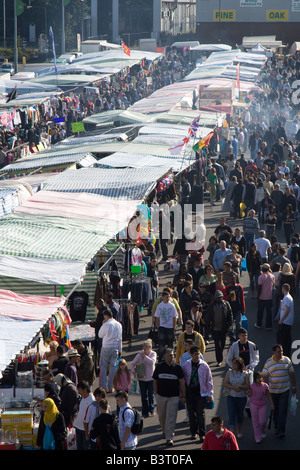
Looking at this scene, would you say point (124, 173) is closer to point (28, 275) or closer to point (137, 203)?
point (137, 203)

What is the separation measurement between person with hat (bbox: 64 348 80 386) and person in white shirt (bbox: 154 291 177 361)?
7.10ft

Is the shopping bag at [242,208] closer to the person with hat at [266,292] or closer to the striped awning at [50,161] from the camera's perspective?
the striped awning at [50,161]

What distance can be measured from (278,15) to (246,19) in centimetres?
259

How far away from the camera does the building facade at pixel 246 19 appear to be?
75000 mm

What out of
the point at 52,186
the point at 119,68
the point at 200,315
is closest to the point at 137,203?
the point at 52,186

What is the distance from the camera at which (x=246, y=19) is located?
75.5 meters

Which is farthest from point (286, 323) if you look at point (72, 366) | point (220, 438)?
point (220, 438)

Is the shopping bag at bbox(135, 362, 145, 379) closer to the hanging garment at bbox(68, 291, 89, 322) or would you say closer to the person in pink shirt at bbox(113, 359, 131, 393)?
the person in pink shirt at bbox(113, 359, 131, 393)

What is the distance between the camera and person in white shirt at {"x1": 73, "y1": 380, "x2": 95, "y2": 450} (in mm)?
9898

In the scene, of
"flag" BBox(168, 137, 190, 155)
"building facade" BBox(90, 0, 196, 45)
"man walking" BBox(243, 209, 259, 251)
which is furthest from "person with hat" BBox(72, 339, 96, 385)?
"building facade" BBox(90, 0, 196, 45)

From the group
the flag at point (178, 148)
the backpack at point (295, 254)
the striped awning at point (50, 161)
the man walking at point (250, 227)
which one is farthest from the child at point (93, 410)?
the flag at point (178, 148)

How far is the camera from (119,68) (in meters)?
44.4

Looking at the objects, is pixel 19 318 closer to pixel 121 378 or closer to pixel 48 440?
pixel 121 378

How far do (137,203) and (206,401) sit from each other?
6602 millimetres
